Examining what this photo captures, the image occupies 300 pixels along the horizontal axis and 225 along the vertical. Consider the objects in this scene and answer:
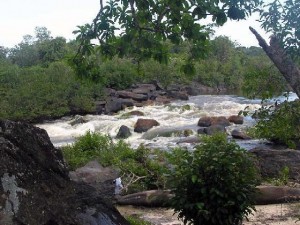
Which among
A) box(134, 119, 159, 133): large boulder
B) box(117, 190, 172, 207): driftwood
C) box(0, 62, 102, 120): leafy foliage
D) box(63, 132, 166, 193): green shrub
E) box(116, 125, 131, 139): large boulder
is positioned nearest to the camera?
box(117, 190, 172, 207): driftwood

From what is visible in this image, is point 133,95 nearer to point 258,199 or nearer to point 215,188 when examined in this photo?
point 258,199

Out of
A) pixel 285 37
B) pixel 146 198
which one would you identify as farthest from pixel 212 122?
pixel 285 37

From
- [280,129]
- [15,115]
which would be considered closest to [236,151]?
[280,129]

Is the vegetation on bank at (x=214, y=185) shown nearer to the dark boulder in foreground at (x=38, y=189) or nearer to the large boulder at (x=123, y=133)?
the dark boulder in foreground at (x=38, y=189)

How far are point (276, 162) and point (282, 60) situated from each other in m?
7.34

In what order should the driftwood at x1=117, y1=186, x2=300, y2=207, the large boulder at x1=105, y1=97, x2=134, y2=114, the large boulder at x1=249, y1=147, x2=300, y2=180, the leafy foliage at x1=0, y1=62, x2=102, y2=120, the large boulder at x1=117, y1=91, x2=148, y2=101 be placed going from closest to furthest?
the driftwood at x1=117, y1=186, x2=300, y2=207
the large boulder at x1=249, y1=147, x2=300, y2=180
the leafy foliage at x1=0, y1=62, x2=102, y2=120
the large boulder at x1=105, y1=97, x2=134, y2=114
the large boulder at x1=117, y1=91, x2=148, y2=101

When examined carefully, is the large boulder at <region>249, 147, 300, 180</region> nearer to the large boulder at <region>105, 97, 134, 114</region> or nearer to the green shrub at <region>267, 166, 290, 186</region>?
the green shrub at <region>267, 166, 290, 186</region>

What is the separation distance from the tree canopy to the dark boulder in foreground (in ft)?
3.15

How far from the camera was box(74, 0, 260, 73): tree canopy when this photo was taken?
3.75 metres

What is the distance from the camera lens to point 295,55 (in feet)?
11.0

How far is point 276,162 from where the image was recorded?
10422mm

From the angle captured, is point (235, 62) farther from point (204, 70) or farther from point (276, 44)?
point (276, 44)

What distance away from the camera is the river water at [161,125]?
17642mm

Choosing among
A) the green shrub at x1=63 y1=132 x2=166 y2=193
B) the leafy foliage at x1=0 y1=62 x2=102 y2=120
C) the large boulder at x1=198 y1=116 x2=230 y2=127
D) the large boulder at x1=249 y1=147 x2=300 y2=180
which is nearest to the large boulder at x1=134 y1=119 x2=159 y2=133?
the large boulder at x1=198 y1=116 x2=230 y2=127
